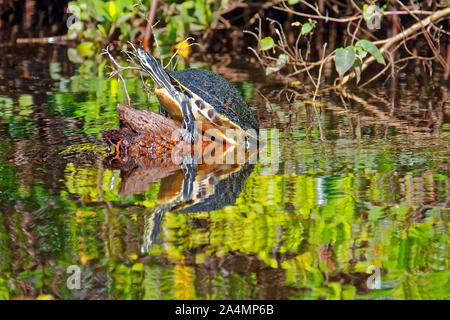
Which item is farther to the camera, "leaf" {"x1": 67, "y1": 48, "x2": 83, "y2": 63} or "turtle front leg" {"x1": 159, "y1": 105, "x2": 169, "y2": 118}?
"leaf" {"x1": 67, "y1": 48, "x2": 83, "y2": 63}

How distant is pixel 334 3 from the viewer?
12.8 metres

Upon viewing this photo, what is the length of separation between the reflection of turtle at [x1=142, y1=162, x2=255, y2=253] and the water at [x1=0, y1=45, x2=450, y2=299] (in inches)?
0.8

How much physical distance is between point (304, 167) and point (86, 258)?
215cm

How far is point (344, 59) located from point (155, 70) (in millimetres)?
1709

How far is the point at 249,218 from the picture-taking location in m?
4.52

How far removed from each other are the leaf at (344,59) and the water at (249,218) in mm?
483

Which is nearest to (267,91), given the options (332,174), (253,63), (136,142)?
(253,63)

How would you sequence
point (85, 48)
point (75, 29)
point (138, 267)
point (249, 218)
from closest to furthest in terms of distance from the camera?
1. point (138, 267)
2. point (249, 218)
3. point (85, 48)
4. point (75, 29)

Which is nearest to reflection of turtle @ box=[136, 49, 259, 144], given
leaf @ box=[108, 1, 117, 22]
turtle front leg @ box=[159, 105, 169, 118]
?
turtle front leg @ box=[159, 105, 169, 118]

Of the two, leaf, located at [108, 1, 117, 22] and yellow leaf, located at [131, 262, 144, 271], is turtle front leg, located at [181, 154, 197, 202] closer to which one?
yellow leaf, located at [131, 262, 144, 271]

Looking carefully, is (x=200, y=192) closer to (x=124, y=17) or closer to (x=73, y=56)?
(x=124, y=17)

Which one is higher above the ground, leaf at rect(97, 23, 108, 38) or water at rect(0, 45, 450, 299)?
leaf at rect(97, 23, 108, 38)

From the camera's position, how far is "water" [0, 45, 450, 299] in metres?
3.68

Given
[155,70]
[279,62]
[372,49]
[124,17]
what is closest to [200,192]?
[155,70]
